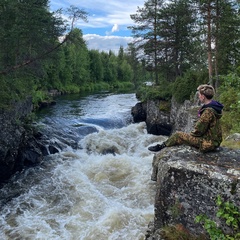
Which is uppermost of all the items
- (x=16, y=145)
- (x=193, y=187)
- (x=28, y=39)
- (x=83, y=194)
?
(x=28, y=39)

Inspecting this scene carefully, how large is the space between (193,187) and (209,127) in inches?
48.2

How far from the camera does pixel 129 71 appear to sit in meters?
99.2

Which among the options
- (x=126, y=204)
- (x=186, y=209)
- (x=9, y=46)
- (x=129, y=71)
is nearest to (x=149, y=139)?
(x=126, y=204)

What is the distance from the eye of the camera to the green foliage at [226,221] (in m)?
3.44

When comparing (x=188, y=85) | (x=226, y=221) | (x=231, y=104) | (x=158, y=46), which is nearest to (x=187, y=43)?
(x=158, y=46)

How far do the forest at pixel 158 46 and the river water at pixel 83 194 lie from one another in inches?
154

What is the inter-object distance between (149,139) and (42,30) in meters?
10.3

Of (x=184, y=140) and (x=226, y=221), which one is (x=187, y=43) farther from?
(x=226, y=221)

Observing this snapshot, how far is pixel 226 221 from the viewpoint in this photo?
3.41m

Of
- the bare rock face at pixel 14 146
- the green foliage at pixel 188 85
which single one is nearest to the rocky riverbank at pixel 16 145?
the bare rock face at pixel 14 146

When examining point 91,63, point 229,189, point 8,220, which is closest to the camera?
point 229,189

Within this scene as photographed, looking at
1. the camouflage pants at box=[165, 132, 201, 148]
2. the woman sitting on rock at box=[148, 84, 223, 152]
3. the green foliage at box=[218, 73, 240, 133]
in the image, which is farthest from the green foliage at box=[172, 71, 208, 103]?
the woman sitting on rock at box=[148, 84, 223, 152]

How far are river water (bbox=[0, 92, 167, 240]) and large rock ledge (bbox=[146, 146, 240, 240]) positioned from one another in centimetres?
308

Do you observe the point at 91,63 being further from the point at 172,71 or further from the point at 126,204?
the point at 126,204
